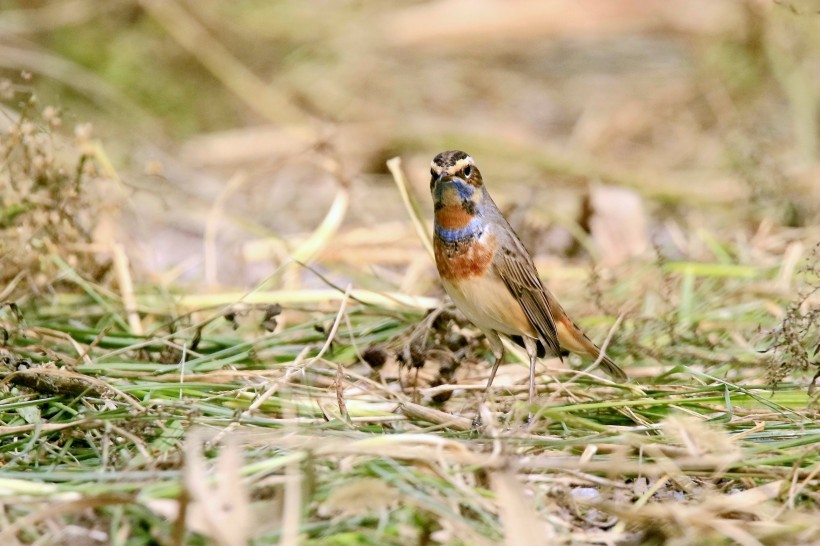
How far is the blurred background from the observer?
6.85 m

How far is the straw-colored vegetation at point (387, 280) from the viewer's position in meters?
3.15

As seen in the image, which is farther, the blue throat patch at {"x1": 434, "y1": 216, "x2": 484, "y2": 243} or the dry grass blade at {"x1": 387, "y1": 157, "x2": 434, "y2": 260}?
the dry grass blade at {"x1": 387, "y1": 157, "x2": 434, "y2": 260}

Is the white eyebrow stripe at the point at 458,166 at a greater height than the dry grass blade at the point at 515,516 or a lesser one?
greater

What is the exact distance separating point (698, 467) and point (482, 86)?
28.7 ft

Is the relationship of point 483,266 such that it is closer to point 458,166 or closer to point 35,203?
point 458,166

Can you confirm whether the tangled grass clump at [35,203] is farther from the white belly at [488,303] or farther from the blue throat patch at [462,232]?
the white belly at [488,303]

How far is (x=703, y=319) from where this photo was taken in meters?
5.45

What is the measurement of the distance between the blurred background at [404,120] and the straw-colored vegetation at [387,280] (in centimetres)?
4

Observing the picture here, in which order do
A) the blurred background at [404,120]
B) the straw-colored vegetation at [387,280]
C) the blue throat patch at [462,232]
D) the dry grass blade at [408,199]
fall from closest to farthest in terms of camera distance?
the straw-colored vegetation at [387,280] → the blue throat patch at [462,232] → the dry grass blade at [408,199] → the blurred background at [404,120]

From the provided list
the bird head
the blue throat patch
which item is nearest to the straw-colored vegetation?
the blue throat patch

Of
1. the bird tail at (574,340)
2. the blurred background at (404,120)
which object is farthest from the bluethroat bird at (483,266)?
the blurred background at (404,120)

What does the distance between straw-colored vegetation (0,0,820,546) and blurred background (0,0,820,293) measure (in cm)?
4

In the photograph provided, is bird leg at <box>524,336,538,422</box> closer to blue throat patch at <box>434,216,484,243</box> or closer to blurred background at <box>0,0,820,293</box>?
blue throat patch at <box>434,216,484,243</box>

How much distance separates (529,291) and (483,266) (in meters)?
0.27
